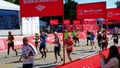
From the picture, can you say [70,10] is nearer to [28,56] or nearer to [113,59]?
[28,56]

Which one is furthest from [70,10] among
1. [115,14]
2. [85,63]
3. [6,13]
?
[85,63]

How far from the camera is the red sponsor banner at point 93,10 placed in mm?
22031

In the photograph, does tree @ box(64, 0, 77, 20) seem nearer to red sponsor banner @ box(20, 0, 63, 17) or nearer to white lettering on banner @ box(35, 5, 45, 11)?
red sponsor banner @ box(20, 0, 63, 17)

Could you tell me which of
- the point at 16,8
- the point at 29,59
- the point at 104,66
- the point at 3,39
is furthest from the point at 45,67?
the point at 16,8

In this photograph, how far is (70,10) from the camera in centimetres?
12506

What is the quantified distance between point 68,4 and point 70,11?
7286 millimetres

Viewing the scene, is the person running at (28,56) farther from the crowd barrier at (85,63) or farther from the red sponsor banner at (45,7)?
the red sponsor banner at (45,7)

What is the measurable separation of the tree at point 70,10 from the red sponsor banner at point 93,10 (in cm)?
9809

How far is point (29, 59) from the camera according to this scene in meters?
11.8

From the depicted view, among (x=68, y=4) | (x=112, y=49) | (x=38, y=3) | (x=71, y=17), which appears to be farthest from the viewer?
(x=68, y=4)

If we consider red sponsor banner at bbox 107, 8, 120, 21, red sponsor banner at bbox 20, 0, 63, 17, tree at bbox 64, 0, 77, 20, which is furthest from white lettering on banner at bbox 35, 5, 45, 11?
tree at bbox 64, 0, 77, 20

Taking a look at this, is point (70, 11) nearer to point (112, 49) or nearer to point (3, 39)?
point (3, 39)

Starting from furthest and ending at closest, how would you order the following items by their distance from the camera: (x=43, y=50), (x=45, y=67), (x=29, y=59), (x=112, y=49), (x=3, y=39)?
(x=3, y=39), (x=43, y=50), (x=45, y=67), (x=29, y=59), (x=112, y=49)

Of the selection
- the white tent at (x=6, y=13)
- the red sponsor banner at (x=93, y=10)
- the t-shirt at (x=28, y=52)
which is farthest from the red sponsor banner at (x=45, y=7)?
the white tent at (x=6, y=13)
